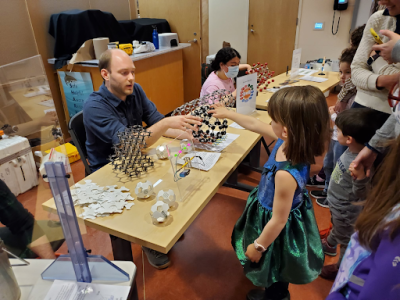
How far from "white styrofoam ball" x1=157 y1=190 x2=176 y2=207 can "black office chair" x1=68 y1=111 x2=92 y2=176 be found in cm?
79

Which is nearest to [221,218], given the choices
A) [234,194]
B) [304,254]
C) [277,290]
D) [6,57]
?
[234,194]

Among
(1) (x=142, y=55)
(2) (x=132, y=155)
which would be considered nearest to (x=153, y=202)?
(2) (x=132, y=155)

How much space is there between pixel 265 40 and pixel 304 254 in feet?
18.4

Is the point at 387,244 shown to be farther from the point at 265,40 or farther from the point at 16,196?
the point at 265,40

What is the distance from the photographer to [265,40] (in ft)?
19.9

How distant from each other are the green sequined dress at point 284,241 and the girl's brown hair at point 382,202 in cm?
55

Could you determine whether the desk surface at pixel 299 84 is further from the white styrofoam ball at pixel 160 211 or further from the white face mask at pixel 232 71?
the white styrofoam ball at pixel 160 211

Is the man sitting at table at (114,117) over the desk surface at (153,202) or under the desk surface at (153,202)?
over

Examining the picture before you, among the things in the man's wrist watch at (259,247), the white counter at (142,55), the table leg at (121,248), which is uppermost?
the white counter at (142,55)

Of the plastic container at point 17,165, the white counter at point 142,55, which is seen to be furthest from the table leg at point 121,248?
the white counter at point 142,55

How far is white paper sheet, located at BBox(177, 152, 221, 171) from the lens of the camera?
4.95 feet

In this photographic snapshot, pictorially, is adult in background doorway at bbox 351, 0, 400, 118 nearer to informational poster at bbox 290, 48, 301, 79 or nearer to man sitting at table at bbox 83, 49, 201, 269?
man sitting at table at bbox 83, 49, 201, 269

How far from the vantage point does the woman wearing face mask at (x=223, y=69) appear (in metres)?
2.58

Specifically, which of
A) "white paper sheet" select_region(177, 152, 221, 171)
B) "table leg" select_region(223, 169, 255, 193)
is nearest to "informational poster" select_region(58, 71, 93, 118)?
"table leg" select_region(223, 169, 255, 193)
